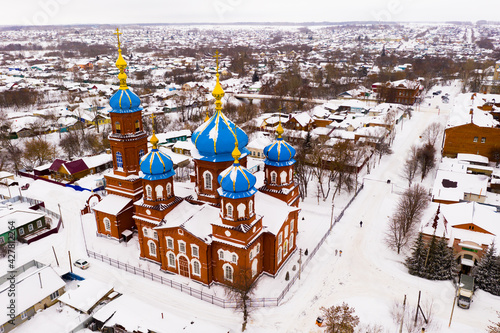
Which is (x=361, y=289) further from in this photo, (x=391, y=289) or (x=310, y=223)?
(x=310, y=223)

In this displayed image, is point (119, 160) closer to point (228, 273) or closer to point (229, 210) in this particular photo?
point (229, 210)

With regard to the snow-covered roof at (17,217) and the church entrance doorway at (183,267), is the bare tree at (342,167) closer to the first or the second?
the church entrance doorway at (183,267)

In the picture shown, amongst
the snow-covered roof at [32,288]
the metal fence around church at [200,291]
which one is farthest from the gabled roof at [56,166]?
the snow-covered roof at [32,288]

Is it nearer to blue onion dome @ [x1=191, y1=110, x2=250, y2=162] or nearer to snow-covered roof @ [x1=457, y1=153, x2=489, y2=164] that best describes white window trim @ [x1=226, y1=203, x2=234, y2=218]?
blue onion dome @ [x1=191, y1=110, x2=250, y2=162]

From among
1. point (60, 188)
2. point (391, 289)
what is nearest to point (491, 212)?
point (391, 289)

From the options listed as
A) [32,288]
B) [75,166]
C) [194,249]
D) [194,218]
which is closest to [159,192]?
[194,218]

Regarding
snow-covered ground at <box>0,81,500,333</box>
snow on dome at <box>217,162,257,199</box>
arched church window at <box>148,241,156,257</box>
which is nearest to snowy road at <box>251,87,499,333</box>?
snow-covered ground at <box>0,81,500,333</box>
